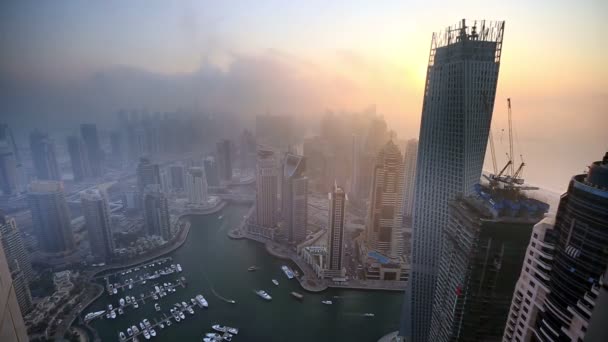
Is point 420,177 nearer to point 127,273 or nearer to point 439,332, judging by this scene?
point 439,332

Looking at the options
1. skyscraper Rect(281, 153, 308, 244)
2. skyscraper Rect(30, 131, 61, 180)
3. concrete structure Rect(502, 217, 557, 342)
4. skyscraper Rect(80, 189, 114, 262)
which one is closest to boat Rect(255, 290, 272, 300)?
skyscraper Rect(281, 153, 308, 244)

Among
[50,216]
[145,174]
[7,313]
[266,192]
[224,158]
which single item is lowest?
[50,216]

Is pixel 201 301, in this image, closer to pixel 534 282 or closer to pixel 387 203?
pixel 387 203

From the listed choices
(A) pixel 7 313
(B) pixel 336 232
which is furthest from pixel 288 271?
(A) pixel 7 313

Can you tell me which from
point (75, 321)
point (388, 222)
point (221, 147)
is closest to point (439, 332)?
point (388, 222)

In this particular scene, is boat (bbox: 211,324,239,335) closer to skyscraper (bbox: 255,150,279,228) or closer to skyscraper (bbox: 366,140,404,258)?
skyscraper (bbox: 255,150,279,228)
